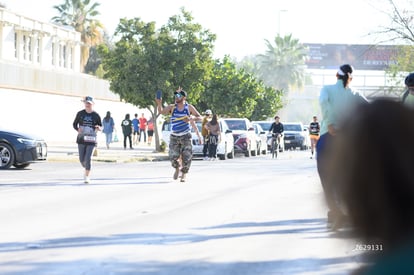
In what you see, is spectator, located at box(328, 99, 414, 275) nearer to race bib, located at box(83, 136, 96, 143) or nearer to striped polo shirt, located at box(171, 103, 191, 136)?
race bib, located at box(83, 136, 96, 143)

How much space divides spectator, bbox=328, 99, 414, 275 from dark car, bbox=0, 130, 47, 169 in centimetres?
1863

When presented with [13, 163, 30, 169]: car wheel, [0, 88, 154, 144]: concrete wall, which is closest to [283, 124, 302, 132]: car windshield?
[0, 88, 154, 144]: concrete wall

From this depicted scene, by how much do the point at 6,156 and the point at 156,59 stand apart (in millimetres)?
17319

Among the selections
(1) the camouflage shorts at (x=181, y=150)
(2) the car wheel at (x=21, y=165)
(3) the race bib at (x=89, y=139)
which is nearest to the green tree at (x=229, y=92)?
(2) the car wheel at (x=21, y=165)

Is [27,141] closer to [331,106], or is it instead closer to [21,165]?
[21,165]

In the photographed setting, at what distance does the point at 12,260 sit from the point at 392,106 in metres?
4.65

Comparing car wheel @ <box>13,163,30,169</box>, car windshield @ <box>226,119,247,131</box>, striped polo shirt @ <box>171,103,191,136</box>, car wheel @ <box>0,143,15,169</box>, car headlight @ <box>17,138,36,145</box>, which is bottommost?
car wheel @ <box>13,163,30,169</box>

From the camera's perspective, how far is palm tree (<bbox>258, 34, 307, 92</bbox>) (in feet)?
343

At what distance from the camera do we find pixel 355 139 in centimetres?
542

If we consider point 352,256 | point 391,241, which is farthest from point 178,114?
point 391,241

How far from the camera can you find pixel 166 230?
1134 cm

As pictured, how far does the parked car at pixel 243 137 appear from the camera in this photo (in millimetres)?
40000

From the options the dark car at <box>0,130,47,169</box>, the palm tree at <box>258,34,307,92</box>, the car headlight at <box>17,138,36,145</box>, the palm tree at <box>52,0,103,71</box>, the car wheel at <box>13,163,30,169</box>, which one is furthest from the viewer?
the palm tree at <box>258,34,307,92</box>

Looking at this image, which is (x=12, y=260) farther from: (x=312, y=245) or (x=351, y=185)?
(x=351, y=185)
